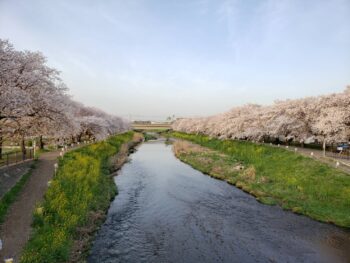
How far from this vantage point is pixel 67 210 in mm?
18844

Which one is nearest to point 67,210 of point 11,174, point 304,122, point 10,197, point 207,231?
point 10,197

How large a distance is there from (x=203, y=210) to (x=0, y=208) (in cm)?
1541

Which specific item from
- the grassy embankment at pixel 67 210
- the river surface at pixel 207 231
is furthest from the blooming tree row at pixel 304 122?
the grassy embankment at pixel 67 210

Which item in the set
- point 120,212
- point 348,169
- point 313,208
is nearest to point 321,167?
point 348,169

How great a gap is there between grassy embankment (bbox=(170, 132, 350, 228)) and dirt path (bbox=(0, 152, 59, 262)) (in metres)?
19.8

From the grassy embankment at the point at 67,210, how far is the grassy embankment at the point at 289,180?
15607 mm

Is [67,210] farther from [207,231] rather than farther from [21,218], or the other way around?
[207,231]

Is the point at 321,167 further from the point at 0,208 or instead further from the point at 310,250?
the point at 0,208

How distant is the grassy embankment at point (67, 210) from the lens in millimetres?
14125

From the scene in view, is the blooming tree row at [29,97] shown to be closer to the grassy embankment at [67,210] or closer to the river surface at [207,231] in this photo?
the grassy embankment at [67,210]

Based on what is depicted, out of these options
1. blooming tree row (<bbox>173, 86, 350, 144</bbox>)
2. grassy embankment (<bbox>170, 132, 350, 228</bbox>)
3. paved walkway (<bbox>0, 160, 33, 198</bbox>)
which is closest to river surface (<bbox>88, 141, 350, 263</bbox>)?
grassy embankment (<bbox>170, 132, 350, 228</bbox>)

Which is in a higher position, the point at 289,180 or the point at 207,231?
the point at 289,180

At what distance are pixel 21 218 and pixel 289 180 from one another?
25784 mm

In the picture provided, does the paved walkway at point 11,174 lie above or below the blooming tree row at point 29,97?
below
